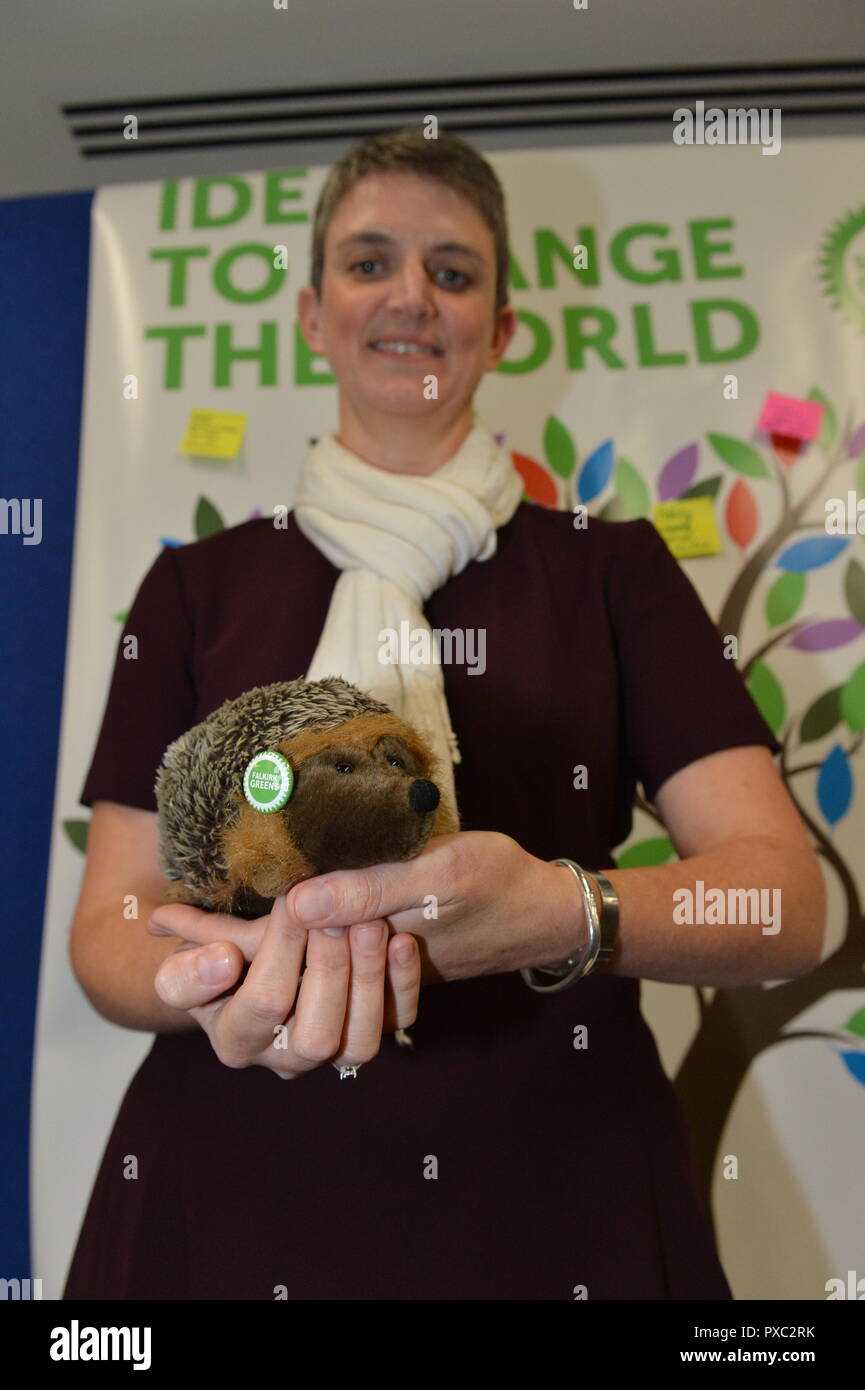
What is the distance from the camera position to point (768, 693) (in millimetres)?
1674

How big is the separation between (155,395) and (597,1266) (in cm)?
149

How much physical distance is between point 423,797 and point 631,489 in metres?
1.21

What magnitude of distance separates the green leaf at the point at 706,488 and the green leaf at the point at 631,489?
3.0 inches

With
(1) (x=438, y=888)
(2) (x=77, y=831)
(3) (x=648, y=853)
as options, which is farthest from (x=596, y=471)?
(1) (x=438, y=888)

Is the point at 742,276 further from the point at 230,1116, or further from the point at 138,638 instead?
the point at 230,1116

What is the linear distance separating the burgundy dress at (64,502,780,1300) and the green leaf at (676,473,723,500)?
23.8 inches

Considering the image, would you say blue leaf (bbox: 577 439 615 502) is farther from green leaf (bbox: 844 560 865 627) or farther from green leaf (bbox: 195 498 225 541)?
green leaf (bbox: 195 498 225 541)

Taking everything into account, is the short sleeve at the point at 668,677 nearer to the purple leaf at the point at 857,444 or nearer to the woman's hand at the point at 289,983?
the woman's hand at the point at 289,983

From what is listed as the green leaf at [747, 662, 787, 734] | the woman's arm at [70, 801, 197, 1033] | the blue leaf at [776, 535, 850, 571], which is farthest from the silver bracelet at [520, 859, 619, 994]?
the blue leaf at [776, 535, 850, 571]

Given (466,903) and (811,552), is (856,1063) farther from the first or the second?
(466,903)

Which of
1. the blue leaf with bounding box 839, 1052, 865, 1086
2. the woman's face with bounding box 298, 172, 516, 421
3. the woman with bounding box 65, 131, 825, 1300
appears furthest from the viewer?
the blue leaf with bounding box 839, 1052, 865, 1086

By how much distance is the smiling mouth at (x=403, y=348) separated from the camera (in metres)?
1.16

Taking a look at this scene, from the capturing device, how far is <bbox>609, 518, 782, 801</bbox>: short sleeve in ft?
3.37

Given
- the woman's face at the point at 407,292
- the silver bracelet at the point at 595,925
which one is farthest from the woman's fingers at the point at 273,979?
the woman's face at the point at 407,292
